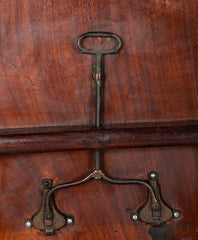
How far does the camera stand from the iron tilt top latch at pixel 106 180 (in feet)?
2.93

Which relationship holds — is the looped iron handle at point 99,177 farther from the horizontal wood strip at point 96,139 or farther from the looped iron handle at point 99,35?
the looped iron handle at point 99,35

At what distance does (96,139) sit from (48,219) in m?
0.27

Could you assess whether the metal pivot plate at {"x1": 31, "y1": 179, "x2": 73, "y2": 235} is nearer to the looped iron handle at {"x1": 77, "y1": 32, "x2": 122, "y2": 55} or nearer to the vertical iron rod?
the vertical iron rod

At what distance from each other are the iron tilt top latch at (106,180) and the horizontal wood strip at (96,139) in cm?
5

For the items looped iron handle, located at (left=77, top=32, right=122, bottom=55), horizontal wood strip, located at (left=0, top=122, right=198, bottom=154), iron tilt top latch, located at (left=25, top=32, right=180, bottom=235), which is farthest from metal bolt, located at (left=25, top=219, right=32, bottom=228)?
looped iron handle, located at (left=77, top=32, right=122, bottom=55)

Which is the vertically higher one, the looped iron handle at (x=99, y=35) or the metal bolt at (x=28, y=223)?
the looped iron handle at (x=99, y=35)

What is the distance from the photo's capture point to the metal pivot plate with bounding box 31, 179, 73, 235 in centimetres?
93

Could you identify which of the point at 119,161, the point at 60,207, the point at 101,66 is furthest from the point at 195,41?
the point at 60,207

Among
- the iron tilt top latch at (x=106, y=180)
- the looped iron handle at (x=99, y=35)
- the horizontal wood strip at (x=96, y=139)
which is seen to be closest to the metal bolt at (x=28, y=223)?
the iron tilt top latch at (x=106, y=180)

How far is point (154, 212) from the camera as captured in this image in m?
0.94

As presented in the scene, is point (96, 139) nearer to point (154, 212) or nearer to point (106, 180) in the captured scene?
point (106, 180)

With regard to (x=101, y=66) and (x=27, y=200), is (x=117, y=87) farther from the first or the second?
(x=27, y=200)

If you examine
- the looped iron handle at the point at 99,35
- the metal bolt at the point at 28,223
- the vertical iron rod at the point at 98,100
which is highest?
the looped iron handle at the point at 99,35

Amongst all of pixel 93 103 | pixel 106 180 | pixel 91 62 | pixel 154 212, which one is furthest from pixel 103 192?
pixel 91 62
